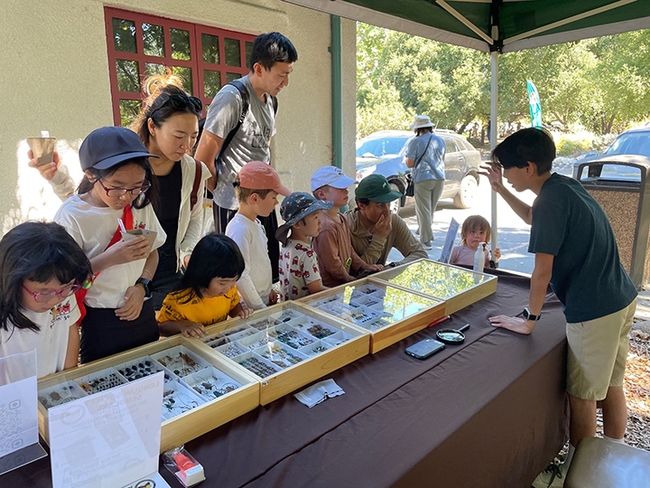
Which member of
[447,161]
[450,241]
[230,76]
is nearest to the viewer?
[450,241]

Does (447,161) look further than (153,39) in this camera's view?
Yes

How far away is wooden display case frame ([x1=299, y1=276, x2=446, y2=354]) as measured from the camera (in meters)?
1.73

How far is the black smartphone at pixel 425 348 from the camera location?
67.0 inches

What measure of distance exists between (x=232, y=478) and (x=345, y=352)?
1.99ft

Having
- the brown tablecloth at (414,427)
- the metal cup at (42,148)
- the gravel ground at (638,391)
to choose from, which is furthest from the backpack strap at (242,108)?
the gravel ground at (638,391)

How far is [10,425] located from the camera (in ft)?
3.64

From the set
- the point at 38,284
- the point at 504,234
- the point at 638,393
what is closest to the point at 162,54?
the point at 38,284

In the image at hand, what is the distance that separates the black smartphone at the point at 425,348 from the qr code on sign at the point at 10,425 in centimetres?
119

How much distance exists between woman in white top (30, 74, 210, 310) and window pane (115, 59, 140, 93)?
2.19 metres

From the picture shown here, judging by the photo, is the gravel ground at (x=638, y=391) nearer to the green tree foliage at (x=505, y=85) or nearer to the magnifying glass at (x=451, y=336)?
the magnifying glass at (x=451, y=336)

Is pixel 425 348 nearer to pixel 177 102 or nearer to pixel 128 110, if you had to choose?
pixel 177 102

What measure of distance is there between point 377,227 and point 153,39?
8.75ft

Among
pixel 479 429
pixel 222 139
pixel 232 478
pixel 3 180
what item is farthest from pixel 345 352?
pixel 3 180

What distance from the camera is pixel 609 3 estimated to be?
318cm
